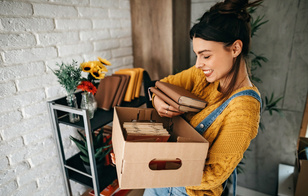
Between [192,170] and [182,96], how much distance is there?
33 centimetres

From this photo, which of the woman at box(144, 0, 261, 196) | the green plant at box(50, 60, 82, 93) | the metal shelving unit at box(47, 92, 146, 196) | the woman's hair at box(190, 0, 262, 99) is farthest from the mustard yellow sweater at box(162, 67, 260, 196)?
the green plant at box(50, 60, 82, 93)

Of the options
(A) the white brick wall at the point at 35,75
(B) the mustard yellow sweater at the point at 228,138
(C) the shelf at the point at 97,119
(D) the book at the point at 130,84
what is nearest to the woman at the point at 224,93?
(B) the mustard yellow sweater at the point at 228,138

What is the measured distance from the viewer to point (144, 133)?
0.86m

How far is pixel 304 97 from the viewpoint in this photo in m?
1.75

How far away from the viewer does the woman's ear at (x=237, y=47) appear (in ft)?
2.99

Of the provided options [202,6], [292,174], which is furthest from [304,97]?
[202,6]

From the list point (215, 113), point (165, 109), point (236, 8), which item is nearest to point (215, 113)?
A: point (215, 113)

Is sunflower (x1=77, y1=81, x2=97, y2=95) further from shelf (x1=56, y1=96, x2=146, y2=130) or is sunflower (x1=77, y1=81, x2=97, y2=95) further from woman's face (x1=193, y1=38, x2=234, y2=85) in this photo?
woman's face (x1=193, y1=38, x2=234, y2=85)

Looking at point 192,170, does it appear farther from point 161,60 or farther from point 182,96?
point 161,60

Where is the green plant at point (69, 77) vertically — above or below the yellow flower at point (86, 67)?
below

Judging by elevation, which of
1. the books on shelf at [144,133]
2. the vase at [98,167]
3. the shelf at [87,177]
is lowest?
the shelf at [87,177]

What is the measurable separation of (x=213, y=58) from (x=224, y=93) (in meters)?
0.17

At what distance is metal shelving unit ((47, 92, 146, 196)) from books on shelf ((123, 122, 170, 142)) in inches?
14.4

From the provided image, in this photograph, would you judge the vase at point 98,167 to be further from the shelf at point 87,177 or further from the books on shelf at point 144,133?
the books on shelf at point 144,133
